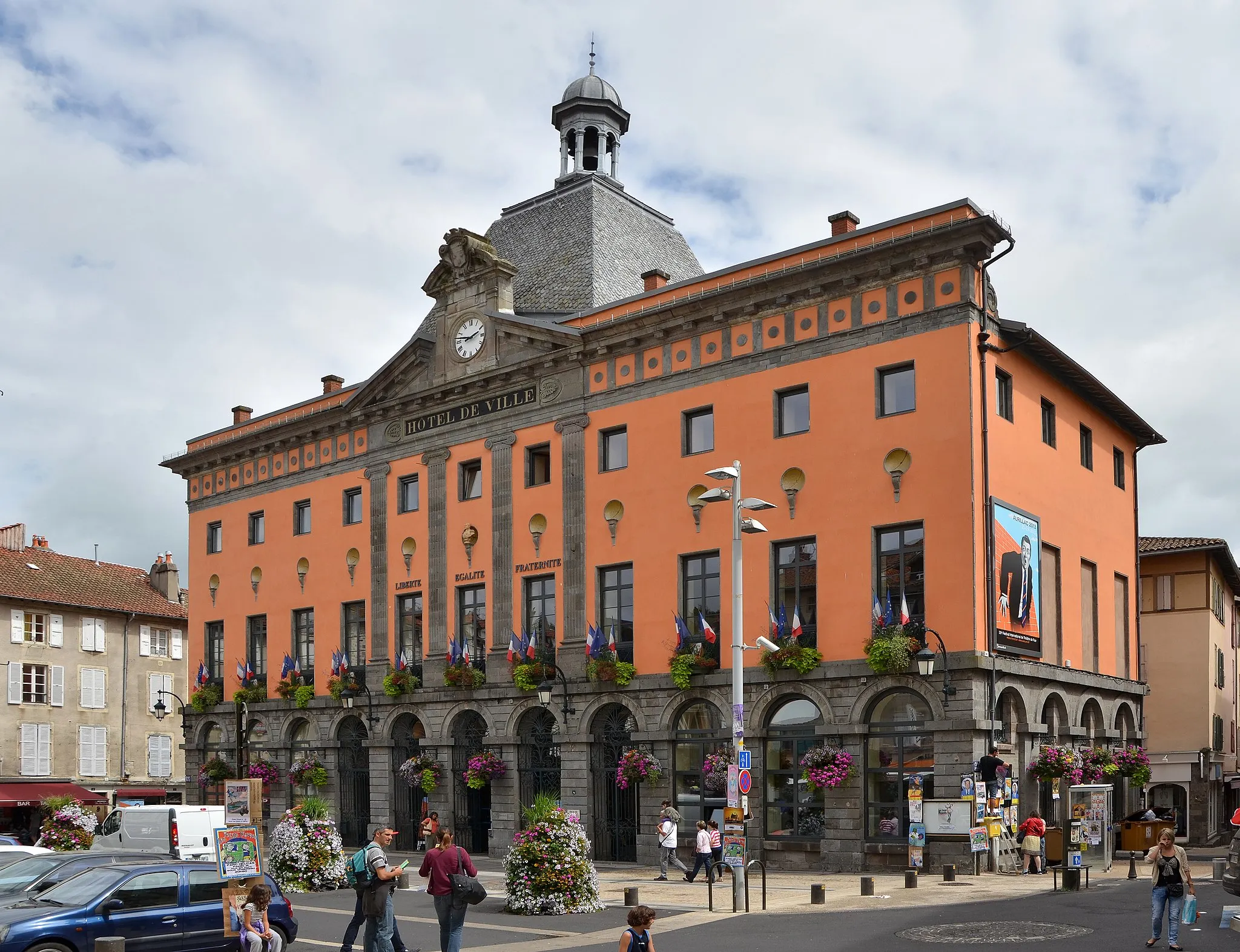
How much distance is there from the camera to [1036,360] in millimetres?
32281

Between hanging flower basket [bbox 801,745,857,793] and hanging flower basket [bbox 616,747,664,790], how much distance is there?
427 cm

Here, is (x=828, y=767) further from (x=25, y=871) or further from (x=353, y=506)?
(x=353, y=506)

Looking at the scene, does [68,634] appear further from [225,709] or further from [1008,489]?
[1008,489]

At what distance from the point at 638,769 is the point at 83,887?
54.1 feet

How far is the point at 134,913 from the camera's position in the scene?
17.8 meters

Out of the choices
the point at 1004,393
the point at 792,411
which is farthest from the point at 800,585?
the point at 1004,393

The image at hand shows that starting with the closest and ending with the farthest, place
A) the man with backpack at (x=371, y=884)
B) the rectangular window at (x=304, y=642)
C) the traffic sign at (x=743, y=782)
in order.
A: the man with backpack at (x=371, y=884), the traffic sign at (x=743, y=782), the rectangular window at (x=304, y=642)

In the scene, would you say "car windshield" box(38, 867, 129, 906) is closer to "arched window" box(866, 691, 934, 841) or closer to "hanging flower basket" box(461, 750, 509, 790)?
"arched window" box(866, 691, 934, 841)

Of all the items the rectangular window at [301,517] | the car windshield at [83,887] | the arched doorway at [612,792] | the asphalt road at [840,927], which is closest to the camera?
the car windshield at [83,887]

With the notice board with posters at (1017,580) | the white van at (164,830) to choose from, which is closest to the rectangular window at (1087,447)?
the notice board with posters at (1017,580)

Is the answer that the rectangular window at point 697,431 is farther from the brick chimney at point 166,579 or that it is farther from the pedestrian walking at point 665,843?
the brick chimney at point 166,579

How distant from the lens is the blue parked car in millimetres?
17156

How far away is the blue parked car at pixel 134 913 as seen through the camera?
56.3 feet

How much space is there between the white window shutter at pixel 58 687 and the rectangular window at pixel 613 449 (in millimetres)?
32847
